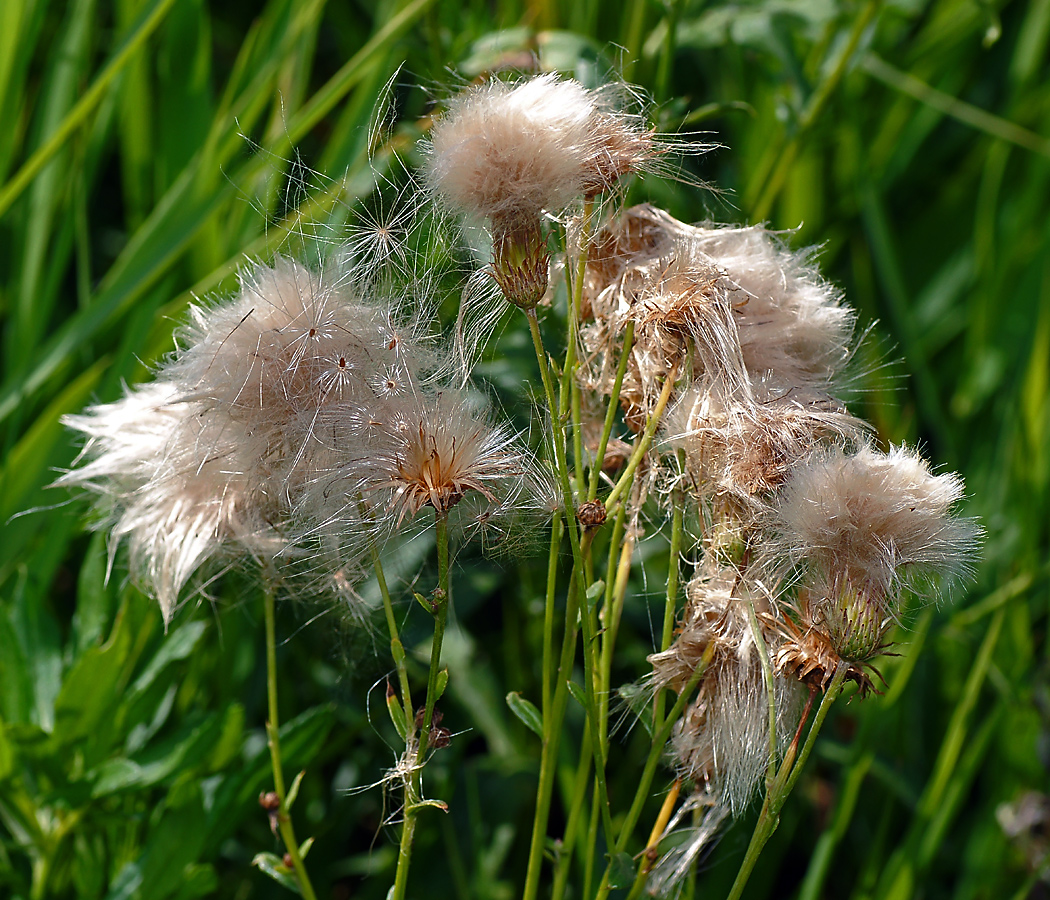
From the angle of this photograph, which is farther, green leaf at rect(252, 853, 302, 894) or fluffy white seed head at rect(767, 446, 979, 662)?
green leaf at rect(252, 853, 302, 894)

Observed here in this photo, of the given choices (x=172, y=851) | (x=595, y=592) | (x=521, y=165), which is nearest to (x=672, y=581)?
(x=595, y=592)

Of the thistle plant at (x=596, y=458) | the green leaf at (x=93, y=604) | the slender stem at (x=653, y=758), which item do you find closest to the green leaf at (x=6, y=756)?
the green leaf at (x=93, y=604)

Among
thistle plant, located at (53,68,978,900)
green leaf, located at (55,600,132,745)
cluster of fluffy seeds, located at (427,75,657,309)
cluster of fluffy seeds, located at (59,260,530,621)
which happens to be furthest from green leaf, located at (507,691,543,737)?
green leaf, located at (55,600,132,745)

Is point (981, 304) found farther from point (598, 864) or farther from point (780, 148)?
point (598, 864)

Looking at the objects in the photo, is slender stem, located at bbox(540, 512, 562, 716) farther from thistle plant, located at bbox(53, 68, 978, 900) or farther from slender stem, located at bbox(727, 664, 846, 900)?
slender stem, located at bbox(727, 664, 846, 900)

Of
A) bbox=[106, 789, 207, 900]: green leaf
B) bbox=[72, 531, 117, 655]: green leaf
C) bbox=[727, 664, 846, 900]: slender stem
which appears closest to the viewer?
bbox=[727, 664, 846, 900]: slender stem

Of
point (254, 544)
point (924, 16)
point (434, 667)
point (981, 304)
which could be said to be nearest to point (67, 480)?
point (254, 544)

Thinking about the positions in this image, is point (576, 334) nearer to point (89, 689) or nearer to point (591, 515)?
point (591, 515)

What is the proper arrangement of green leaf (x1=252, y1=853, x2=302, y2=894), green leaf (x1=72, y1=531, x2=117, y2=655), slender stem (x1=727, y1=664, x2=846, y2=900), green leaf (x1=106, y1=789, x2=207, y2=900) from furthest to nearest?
1. green leaf (x1=72, y1=531, x2=117, y2=655)
2. green leaf (x1=106, y1=789, x2=207, y2=900)
3. green leaf (x1=252, y1=853, x2=302, y2=894)
4. slender stem (x1=727, y1=664, x2=846, y2=900)
